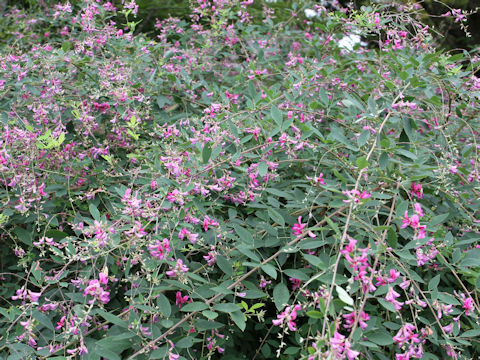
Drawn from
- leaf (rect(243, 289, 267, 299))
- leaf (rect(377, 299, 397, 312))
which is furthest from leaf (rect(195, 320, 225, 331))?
leaf (rect(377, 299, 397, 312))

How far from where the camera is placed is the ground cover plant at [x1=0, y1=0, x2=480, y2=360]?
60.4 inches

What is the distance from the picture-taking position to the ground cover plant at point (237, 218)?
1534mm

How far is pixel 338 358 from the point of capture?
1.17 metres

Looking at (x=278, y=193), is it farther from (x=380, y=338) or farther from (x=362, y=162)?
(x=380, y=338)

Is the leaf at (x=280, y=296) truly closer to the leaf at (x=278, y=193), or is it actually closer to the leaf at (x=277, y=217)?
the leaf at (x=277, y=217)

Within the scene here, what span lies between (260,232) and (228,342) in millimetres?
457

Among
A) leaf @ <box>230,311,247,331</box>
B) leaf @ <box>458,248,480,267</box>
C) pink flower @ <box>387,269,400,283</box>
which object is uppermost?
pink flower @ <box>387,269,400,283</box>

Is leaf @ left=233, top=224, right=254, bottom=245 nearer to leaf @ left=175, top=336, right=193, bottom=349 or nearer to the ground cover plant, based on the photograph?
the ground cover plant

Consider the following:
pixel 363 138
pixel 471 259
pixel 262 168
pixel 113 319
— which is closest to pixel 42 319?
pixel 113 319

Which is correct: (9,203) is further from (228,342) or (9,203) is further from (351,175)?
(351,175)

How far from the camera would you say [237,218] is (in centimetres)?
205

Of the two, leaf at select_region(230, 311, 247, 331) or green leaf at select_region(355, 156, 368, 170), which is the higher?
green leaf at select_region(355, 156, 368, 170)

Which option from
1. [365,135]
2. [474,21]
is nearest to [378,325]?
[365,135]

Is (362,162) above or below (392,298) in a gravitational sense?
above
